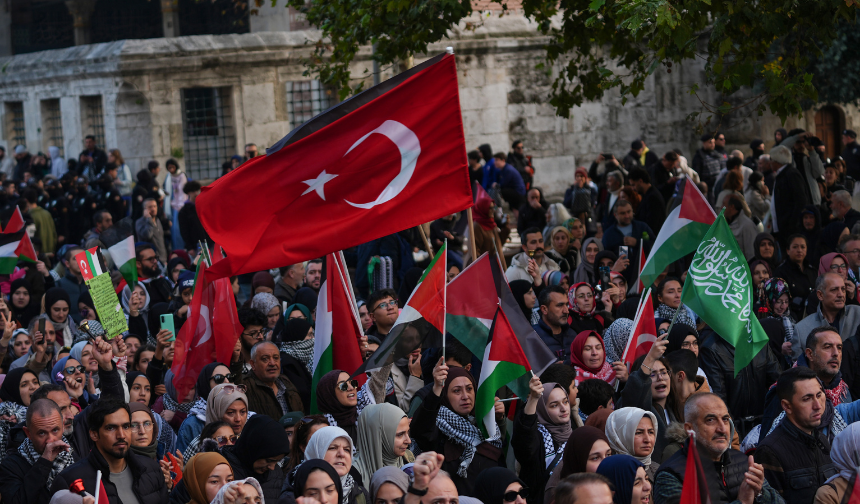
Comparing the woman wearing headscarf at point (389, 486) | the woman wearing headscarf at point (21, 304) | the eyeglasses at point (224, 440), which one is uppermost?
the woman wearing headscarf at point (389, 486)

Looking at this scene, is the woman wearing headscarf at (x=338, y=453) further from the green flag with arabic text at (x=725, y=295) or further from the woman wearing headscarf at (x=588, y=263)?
the woman wearing headscarf at (x=588, y=263)

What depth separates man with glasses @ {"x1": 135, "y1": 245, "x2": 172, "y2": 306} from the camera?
11.5 meters

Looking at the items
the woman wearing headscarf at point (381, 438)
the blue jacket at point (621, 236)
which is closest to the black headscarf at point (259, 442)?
the woman wearing headscarf at point (381, 438)

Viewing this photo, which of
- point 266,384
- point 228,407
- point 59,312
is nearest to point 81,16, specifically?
point 59,312

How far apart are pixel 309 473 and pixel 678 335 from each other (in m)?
3.34

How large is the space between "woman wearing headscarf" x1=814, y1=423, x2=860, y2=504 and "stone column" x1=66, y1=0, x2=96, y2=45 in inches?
1057

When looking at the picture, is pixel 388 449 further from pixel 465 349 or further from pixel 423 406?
pixel 465 349

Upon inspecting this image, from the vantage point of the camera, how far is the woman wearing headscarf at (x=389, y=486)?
526cm

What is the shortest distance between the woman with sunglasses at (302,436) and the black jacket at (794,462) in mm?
2312

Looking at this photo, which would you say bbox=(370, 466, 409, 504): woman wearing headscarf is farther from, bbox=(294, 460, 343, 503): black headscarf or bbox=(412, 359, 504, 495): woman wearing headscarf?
bbox=(412, 359, 504, 495): woman wearing headscarf

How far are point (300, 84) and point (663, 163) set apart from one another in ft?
23.8

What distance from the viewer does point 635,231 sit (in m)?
12.0

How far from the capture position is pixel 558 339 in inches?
343

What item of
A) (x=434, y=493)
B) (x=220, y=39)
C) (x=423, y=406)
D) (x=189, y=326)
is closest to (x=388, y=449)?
(x=423, y=406)
